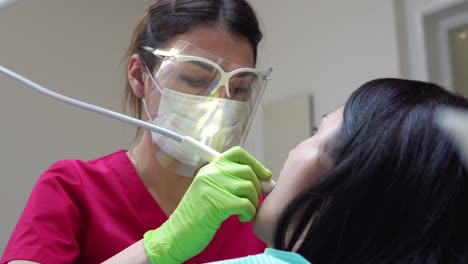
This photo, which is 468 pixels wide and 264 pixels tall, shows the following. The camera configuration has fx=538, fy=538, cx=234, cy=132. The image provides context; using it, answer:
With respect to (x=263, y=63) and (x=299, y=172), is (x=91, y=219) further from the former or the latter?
(x=263, y=63)

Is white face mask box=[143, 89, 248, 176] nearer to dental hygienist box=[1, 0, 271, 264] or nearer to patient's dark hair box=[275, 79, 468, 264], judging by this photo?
dental hygienist box=[1, 0, 271, 264]

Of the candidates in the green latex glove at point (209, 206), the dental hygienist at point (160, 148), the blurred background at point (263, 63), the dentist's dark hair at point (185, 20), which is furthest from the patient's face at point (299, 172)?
the blurred background at point (263, 63)

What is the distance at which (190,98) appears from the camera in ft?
4.06

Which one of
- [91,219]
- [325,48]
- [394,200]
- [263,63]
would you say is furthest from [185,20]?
[263,63]

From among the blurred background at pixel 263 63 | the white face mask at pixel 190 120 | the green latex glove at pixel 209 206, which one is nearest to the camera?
the green latex glove at pixel 209 206

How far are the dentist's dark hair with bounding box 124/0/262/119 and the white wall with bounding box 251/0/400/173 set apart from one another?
3.14 feet

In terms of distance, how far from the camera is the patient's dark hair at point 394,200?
2.57 feet

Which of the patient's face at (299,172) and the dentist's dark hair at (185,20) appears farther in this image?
the dentist's dark hair at (185,20)

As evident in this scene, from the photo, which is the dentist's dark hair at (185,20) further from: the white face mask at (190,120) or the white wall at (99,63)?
the white wall at (99,63)

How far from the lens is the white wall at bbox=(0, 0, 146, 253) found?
7.57 feet

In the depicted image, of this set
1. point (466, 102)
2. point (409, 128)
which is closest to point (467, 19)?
point (466, 102)

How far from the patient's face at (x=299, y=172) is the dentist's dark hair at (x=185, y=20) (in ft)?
1.52

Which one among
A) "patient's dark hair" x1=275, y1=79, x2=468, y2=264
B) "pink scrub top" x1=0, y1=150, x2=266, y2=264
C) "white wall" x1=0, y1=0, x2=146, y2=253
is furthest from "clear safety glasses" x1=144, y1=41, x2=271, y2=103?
"white wall" x1=0, y1=0, x2=146, y2=253

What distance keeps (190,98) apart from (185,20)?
0.62 feet
